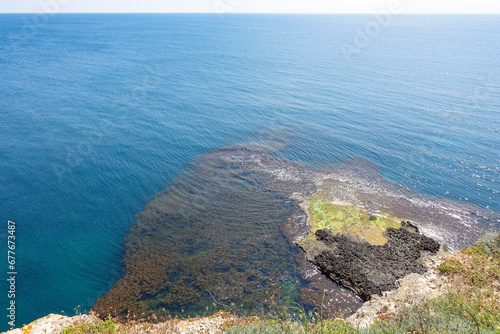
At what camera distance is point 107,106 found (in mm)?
59656

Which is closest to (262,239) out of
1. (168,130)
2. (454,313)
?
(454,313)

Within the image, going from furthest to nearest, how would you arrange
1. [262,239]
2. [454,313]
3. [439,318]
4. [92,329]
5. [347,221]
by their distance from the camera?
[347,221], [262,239], [92,329], [454,313], [439,318]

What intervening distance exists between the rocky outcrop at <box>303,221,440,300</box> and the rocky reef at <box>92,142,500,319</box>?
0.10 meters

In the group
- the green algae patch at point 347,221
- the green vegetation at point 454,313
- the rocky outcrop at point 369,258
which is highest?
the green vegetation at point 454,313

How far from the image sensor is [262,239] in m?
29.9

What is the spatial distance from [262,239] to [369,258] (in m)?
10.3

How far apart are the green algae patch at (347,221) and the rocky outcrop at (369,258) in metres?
0.80

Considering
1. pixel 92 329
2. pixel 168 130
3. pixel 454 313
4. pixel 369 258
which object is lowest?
pixel 369 258

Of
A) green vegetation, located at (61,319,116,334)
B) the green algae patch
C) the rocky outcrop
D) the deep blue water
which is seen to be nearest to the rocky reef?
the rocky outcrop

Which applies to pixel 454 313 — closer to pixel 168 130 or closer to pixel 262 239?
pixel 262 239

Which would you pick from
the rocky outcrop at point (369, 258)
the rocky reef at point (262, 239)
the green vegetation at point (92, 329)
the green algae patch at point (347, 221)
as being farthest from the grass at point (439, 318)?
the green algae patch at point (347, 221)

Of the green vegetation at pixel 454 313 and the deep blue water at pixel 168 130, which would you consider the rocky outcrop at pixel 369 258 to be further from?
the deep blue water at pixel 168 130

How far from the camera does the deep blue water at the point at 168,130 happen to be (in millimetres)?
29219

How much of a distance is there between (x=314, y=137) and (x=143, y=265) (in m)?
34.0
